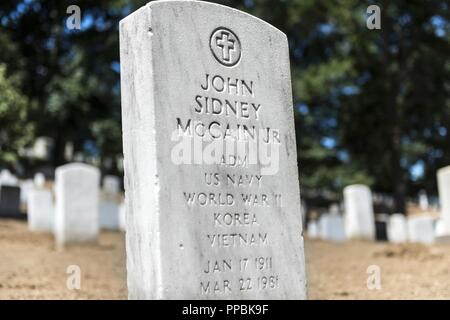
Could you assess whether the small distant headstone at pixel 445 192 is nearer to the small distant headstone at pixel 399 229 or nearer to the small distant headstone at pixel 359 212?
the small distant headstone at pixel 359 212

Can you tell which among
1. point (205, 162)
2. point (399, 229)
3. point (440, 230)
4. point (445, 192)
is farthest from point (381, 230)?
point (205, 162)

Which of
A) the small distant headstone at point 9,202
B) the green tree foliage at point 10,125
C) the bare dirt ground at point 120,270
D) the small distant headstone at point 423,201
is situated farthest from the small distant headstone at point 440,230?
the small distant headstone at point 423,201

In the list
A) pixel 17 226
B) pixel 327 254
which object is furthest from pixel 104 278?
pixel 17 226

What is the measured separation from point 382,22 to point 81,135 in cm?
2079

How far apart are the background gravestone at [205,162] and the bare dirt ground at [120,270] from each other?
2.37 metres

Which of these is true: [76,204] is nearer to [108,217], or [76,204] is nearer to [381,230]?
[108,217]

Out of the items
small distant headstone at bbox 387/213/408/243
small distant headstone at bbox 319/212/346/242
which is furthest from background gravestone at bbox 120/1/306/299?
small distant headstone at bbox 387/213/408/243

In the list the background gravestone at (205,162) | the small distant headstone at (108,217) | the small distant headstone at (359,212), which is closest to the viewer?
the background gravestone at (205,162)

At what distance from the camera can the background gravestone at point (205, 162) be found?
4.22 metres

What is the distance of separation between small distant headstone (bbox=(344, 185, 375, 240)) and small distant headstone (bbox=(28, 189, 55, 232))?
8.89 metres

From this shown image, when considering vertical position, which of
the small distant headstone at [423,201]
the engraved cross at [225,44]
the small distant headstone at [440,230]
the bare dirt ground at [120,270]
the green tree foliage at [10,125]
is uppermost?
the green tree foliage at [10,125]

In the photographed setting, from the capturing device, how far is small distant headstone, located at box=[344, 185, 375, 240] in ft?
57.8

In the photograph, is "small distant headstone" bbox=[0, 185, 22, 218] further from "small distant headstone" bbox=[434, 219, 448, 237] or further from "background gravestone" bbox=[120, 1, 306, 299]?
"background gravestone" bbox=[120, 1, 306, 299]

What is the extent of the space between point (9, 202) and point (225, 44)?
15.7 m
